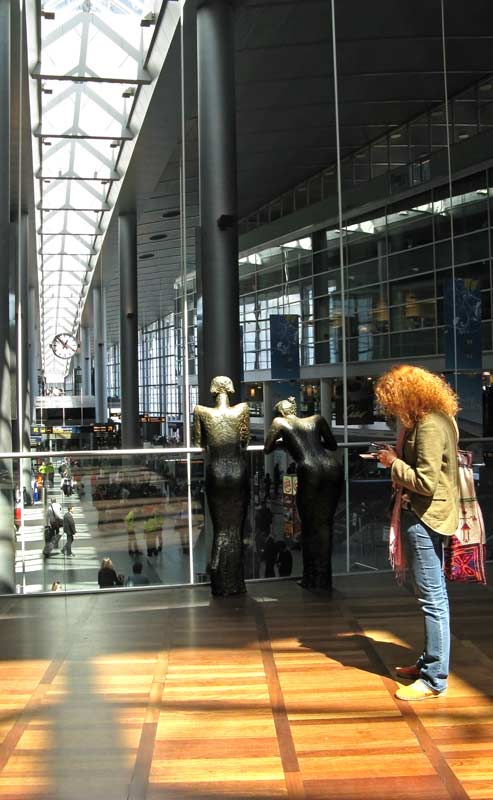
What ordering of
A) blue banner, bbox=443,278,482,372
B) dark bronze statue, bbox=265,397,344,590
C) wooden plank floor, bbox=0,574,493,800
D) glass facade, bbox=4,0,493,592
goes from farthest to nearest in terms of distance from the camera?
blue banner, bbox=443,278,482,372 < glass facade, bbox=4,0,493,592 < dark bronze statue, bbox=265,397,344,590 < wooden plank floor, bbox=0,574,493,800

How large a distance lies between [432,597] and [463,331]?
43.1 feet

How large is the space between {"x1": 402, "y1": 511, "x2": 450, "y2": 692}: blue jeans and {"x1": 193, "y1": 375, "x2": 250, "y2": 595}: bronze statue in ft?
7.28

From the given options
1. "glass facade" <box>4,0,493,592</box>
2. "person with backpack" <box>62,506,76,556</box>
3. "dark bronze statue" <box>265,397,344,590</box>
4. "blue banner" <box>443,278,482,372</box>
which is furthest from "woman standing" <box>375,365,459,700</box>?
"blue banner" <box>443,278,482,372</box>

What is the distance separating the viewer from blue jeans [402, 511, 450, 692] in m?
3.47

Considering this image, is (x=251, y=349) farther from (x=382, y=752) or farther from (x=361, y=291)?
(x=382, y=752)

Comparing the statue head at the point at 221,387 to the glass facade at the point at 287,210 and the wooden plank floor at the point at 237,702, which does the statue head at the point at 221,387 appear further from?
the wooden plank floor at the point at 237,702

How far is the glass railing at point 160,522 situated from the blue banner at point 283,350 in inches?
564

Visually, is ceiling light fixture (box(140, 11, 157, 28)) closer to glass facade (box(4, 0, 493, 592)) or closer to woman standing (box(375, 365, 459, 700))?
glass facade (box(4, 0, 493, 592))

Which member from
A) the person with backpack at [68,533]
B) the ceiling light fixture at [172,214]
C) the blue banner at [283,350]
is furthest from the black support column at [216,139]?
the ceiling light fixture at [172,214]

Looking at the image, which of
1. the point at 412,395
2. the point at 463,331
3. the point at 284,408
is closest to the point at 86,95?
the point at 463,331

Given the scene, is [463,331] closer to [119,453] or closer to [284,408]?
Answer: [284,408]

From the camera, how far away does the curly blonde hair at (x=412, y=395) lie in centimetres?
348

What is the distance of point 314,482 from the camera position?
5.69 meters

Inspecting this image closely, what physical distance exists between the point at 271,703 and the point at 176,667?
73cm
